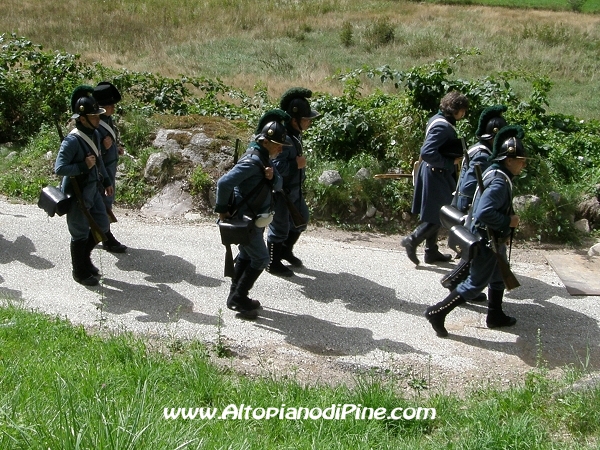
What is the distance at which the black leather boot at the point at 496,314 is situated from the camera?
22.7 feet

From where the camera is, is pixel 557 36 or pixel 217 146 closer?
pixel 217 146

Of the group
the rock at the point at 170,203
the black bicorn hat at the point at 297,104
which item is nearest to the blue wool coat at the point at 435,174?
the black bicorn hat at the point at 297,104

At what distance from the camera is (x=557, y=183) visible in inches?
395

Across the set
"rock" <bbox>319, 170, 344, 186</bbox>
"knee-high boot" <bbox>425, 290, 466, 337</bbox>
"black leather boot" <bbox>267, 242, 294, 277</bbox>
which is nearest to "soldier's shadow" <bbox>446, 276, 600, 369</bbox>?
"knee-high boot" <bbox>425, 290, 466, 337</bbox>

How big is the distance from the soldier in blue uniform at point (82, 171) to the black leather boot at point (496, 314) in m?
3.98

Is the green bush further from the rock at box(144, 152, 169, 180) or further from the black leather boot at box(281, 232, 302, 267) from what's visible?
the black leather boot at box(281, 232, 302, 267)

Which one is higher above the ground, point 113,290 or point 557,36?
point 557,36

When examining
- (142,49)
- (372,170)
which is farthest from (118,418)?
(142,49)

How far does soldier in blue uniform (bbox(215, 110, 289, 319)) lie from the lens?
6.75 meters

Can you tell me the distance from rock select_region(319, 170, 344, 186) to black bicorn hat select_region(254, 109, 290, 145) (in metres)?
3.08

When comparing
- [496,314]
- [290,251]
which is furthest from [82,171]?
[496,314]

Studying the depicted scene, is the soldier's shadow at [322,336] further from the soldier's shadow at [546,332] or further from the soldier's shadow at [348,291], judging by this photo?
the soldier's shadow at [546,332]

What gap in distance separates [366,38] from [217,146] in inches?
708

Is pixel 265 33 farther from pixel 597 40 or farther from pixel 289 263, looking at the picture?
pixel 289 263
